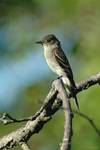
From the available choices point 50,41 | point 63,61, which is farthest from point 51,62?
point 50,41

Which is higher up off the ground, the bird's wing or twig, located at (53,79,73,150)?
twig, located at (53,79,73,150)

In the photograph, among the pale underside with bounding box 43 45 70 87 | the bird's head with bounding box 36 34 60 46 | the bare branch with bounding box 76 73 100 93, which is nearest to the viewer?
the bare branch with bounding box 76 73 100 93

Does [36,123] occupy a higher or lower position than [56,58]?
higher

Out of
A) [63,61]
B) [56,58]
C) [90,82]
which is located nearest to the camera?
[90,82]

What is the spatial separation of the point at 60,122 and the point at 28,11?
15.3 ft

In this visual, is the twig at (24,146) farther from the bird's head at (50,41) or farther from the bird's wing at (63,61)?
the bird's head at (50,41)

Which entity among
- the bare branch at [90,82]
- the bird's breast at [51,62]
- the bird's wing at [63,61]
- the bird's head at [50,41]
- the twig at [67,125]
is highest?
the twig at [67,125]

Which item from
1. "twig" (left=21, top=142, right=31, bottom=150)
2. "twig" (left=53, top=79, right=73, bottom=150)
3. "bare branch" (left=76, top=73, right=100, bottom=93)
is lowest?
"twig" (left=21, top=142, right=31, bottom=150)

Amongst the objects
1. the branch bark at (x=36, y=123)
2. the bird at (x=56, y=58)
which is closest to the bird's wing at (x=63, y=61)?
the bird at (x=56, y=58)

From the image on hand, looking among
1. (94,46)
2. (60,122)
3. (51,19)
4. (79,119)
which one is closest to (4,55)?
(51,19)

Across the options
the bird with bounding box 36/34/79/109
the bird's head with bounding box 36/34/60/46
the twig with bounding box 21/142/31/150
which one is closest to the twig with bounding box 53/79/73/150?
the twig with bounding box 21/142/31/150

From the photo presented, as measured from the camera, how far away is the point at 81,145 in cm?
512

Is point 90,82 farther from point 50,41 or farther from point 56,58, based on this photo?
point 50,41

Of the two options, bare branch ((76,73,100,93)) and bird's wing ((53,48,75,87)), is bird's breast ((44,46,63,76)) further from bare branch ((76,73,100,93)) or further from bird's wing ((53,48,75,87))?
bare branch ((76,73,100,93))
